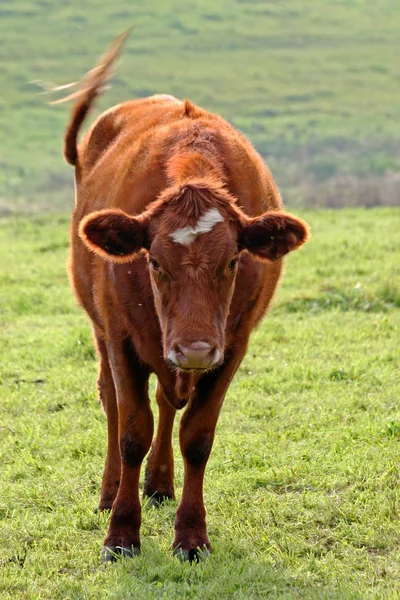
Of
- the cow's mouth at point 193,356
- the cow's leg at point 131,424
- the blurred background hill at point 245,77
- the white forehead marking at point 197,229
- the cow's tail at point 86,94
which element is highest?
the white forehead marking at point 197,229

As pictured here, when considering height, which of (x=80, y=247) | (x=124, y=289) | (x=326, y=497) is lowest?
(x=326, y=497)

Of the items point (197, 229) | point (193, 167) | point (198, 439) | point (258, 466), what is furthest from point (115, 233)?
point (258, 466)

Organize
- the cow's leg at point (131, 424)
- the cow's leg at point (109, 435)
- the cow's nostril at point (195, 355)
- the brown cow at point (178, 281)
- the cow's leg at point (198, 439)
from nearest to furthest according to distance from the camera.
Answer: the cow's nostril at point (195, 355)
the brown cow at point (178, 281)
the cow's leg at point (198, 439)
the cow's leg at point (131, 424)
the cow's leg at point (109, 435)

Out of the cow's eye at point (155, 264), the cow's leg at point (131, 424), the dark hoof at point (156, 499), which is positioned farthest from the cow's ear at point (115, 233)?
the dark hoof at point (156, 499)

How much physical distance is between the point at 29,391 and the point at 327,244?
6.80 m

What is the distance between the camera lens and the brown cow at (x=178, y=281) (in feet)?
15.4

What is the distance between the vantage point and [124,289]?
205 inches

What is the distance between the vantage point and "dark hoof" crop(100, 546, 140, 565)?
4984mm

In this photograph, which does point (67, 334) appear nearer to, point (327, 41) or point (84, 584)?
point (84, 584)

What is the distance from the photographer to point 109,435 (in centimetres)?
610

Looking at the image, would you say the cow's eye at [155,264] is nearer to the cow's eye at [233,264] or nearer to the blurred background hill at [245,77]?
the cow's eye at [233,264]

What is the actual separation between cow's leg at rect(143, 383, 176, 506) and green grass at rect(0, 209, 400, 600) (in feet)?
0.44

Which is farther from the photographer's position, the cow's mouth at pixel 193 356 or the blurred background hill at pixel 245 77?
the blurred background hill at pixel 245 77

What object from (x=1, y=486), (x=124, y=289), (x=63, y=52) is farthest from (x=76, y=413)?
(x=63, y=52)
